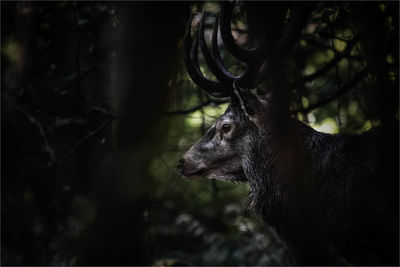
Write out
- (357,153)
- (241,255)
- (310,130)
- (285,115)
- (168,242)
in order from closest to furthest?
(285,115), (357,153), (310,130), (241,255), (168,242)

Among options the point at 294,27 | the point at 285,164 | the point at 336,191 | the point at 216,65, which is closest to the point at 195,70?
the point at 216,65

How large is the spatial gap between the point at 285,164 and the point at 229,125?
71 centimetres

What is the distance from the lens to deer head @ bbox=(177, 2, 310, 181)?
131 inches

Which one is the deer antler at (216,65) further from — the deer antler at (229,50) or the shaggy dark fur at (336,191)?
the shaggy dark fur at (336,191)

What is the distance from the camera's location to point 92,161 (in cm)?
724

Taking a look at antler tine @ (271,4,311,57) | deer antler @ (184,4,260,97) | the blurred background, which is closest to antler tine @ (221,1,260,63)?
deer antler @ (184,4,260,97)

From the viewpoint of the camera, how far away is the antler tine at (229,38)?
2.99m

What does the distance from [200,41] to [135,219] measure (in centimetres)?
180

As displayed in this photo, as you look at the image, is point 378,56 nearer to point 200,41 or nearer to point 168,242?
point 200,41

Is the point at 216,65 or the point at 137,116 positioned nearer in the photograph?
the point at 137,116

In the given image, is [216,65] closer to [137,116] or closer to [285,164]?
[285,164]

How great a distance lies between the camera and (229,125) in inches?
136

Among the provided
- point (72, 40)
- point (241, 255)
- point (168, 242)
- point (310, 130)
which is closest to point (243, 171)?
point (310, 130)

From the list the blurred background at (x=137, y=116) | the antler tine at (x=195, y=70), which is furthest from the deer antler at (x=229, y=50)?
the blurred background at (x=137, y=116)
